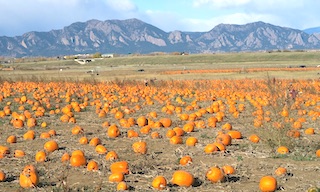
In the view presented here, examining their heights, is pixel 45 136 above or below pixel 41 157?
below

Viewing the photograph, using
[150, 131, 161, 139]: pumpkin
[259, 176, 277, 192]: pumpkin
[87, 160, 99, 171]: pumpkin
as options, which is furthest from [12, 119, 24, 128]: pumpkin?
[259, 176, 277, 192]: pumpkin

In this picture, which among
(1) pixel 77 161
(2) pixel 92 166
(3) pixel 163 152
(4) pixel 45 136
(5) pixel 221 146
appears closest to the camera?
(2) pixel 92 166

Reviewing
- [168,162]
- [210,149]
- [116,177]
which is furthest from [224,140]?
[116,177]

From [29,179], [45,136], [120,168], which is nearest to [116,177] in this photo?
[120,168]

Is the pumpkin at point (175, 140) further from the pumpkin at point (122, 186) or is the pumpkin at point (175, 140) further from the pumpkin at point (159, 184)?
the pumpkin at point (122, 186)

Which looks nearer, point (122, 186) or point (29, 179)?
point (122, 186)

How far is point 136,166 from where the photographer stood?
26.2 feet

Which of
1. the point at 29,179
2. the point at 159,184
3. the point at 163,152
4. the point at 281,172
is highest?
the point at 29,179

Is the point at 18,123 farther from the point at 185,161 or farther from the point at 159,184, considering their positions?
the point at 159,184

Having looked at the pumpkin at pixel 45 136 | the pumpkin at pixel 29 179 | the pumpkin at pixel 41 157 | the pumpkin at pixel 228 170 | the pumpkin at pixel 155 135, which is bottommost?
the pumpkin at pixel 155 135

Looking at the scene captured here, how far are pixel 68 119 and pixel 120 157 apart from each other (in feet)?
19.8

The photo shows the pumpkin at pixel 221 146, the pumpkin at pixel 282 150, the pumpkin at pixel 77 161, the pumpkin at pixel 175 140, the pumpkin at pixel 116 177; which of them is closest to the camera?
the pumpkin at pixel 116 177

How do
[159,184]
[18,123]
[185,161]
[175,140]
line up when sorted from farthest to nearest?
[18,123], [175,140], [185,161], [159,184]

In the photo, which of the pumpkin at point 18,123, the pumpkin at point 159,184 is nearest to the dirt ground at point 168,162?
the pumpkin at point 159,184
